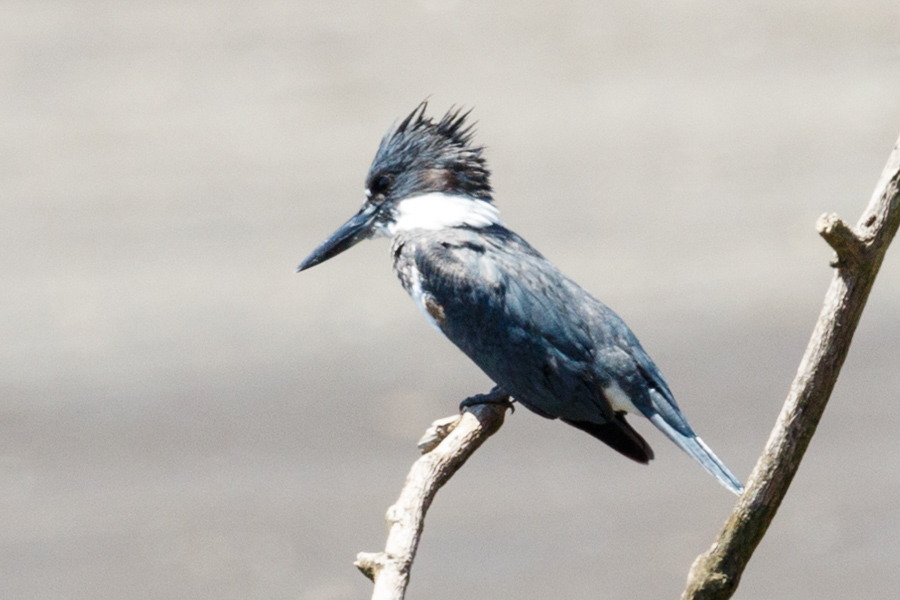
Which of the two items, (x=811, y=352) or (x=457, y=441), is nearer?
(x=811, y=352)

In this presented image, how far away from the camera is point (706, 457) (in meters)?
2.41

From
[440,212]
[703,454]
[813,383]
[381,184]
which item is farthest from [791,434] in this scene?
[381,184]

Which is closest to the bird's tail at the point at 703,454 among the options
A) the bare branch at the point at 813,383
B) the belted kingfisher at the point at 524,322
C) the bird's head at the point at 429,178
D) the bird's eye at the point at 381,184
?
the belted kingfisher at the point at 524,322

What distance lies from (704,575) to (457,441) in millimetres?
579

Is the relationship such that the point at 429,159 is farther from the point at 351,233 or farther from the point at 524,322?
the point at 524,322

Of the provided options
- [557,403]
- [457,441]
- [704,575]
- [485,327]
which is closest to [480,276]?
[485,327]

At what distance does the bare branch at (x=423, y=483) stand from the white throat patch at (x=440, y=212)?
1.41 ft

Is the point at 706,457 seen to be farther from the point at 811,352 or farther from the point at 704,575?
the point at 811,352

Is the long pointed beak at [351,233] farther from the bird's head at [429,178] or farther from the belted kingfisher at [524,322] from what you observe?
the belted kingfisher at [524,322]

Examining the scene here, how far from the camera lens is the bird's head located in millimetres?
2789

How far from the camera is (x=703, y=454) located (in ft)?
7.94

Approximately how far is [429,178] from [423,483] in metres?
1.04

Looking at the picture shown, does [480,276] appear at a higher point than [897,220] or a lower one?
higher

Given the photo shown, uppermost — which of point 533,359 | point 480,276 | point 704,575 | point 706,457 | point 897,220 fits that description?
point 480,276
